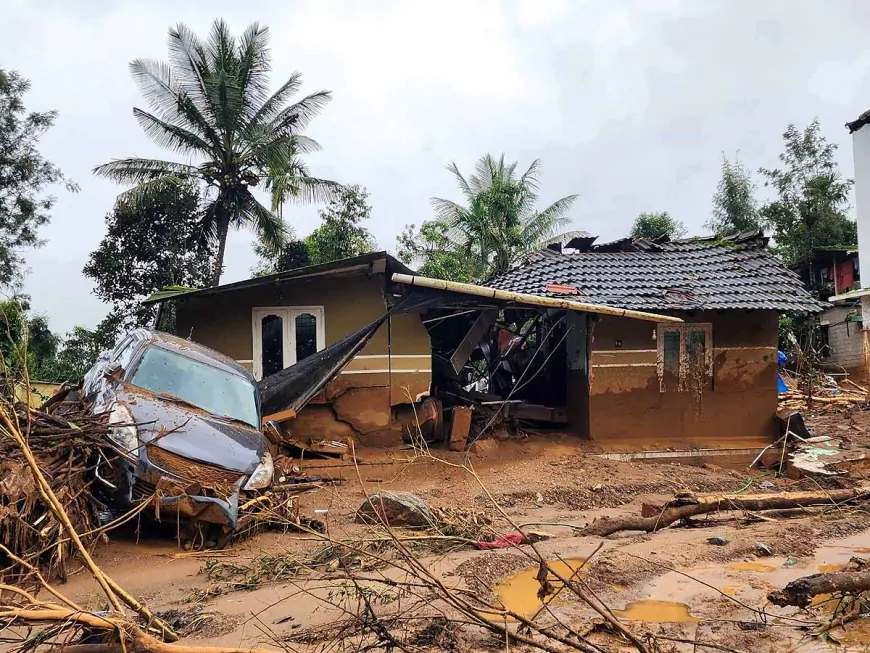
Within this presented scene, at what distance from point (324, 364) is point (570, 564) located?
5626mm

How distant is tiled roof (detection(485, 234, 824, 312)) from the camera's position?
11.7 meters

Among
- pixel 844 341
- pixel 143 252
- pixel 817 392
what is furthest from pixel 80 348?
pixel 844 341

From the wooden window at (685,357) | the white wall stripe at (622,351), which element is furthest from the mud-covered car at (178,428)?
the wooden window at (685,357)

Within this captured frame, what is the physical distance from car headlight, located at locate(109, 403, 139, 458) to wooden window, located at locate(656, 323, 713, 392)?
9205mm

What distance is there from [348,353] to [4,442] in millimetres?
5634

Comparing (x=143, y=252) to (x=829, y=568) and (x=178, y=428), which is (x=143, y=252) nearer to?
(x=178, y=428)

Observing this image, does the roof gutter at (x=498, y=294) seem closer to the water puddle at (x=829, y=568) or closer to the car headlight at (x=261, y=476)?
the car headlight at (x=261, y=476)

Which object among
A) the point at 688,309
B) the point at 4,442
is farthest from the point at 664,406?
the point at 4,442

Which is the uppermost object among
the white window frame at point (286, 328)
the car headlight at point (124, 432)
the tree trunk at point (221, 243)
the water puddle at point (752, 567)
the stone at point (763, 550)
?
the tree trunk at point (221, 243)

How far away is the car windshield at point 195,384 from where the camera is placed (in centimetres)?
678

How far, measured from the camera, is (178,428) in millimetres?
5871

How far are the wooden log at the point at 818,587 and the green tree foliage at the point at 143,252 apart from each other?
17.9 m

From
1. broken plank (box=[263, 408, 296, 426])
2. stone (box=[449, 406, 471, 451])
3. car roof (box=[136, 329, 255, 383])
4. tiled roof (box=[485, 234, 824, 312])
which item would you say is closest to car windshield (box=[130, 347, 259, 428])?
car roof (box=[136, 329, 255, 383])

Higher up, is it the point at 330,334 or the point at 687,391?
the point at 330,334
